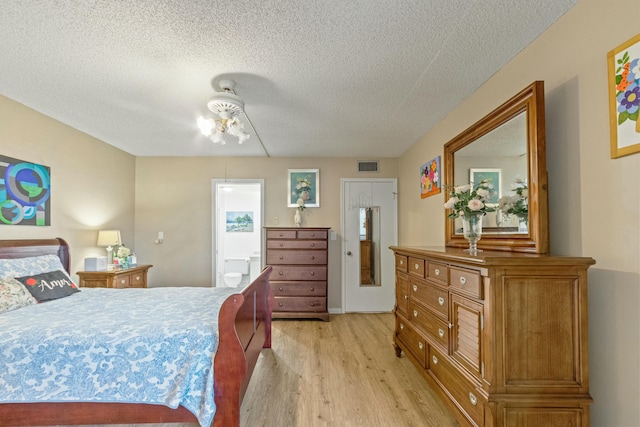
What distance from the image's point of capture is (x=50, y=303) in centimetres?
237

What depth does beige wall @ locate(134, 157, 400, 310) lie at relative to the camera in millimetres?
4809

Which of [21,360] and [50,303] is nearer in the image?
[21,360]

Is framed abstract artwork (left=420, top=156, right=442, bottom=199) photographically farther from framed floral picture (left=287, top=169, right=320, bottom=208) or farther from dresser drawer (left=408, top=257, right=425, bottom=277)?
framed floral picture (left=287, top=169, right=320, bottom=208)

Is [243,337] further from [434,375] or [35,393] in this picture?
[434,375]

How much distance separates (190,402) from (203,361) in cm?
22

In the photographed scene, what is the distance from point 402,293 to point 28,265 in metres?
3.36

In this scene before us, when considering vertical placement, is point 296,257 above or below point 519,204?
below

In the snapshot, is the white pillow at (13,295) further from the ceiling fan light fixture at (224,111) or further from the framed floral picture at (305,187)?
the framed floral picture at (305,187)

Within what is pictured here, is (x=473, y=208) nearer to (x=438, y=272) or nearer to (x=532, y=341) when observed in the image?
(x=438, y=272)

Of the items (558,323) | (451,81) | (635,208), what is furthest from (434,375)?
(451,81)

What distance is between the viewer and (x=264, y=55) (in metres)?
2.06

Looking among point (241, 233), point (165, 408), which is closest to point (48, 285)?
point (165, 408)

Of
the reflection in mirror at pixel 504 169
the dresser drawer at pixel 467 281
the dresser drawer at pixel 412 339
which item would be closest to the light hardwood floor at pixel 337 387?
the dresser drawer at pixel 412 339

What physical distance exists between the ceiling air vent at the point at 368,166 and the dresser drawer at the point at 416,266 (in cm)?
247
